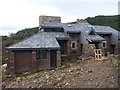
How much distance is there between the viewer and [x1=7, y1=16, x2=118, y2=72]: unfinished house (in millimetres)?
17125

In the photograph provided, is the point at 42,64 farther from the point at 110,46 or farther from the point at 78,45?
the point at 110,46

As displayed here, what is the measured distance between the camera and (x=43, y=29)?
23469 millimetres

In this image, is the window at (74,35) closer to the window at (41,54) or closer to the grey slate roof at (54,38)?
the grey slate roof at (54,38)

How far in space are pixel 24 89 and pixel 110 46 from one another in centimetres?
2126

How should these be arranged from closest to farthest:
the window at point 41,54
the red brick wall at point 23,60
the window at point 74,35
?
1. the red brick wall at point 23,60
2. the window at point 41,54
3. the window at point 74,35

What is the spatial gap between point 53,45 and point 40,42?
78.8 inches

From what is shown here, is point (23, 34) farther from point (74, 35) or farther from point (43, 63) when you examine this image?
point (43, 63)

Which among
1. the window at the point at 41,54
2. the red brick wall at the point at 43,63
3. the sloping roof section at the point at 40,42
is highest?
the sloping roof section at the point at 40,42

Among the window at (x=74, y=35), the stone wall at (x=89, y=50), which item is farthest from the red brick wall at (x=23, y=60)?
the stone wall at (x=89, y=50)

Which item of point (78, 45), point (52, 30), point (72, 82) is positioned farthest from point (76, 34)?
point (72, 82)

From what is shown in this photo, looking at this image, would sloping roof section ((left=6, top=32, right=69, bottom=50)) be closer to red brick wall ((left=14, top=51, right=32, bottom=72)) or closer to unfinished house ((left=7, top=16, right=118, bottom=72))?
unfinished house ((left=7, top=16, right=118, bottom=72))

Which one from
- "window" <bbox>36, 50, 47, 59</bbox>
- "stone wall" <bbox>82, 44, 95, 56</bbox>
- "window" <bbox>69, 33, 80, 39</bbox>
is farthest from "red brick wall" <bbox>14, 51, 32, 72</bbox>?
"stone wall" <bbox>82, 44, 95, 56</bbox>

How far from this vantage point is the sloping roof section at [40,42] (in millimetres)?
17203

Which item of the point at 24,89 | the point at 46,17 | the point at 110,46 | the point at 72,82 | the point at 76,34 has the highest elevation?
the point at 46,17
